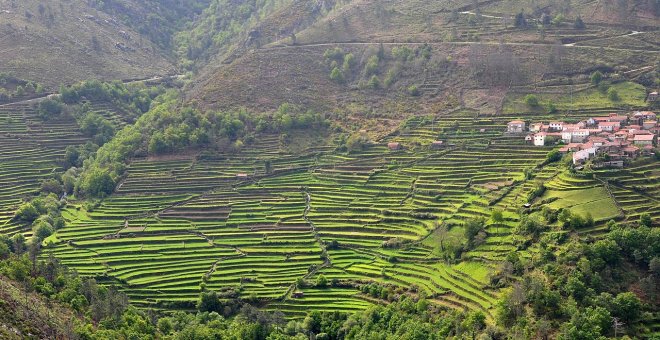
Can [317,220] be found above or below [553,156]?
below

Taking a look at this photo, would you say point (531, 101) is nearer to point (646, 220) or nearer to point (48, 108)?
point (646, 220)

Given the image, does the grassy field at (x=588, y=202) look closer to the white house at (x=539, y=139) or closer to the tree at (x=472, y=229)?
the tree at (x=472, y=229)

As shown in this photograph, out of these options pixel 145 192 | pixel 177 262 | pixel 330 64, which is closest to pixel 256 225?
pixel 177 262

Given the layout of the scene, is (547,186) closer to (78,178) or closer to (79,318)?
(79,318)

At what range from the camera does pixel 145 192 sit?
184 ft

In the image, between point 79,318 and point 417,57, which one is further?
point 417,57

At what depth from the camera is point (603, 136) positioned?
164 ft

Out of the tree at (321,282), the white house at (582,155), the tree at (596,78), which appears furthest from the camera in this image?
the tree at (596,78)

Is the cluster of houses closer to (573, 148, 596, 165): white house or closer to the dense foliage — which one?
(573, 148, 596, 165): white house

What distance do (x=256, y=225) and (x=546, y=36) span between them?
110 ft

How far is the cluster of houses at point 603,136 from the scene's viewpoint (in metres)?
46.1

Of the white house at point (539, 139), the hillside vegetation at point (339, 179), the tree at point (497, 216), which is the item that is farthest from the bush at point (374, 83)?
the tree at point (497, 216)

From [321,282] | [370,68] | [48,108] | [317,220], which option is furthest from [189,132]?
[321,282]

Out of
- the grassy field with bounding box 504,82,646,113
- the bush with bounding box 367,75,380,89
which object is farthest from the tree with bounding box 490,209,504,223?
the bush with bounding box 367,75,380,89
